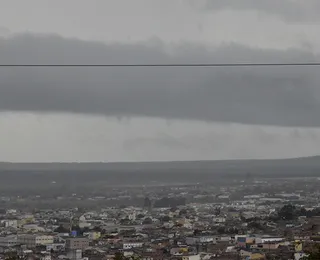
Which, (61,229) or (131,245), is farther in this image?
(61,229)

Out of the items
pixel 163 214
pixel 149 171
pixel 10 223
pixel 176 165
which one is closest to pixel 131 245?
pixel 149 171

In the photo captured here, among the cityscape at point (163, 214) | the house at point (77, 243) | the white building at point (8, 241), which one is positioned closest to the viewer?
the cityscape at point (163, 214)

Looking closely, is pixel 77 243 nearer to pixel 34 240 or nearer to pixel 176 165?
pixel 34 240

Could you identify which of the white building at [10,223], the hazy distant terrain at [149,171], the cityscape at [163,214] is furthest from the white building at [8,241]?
the hazy distant terrain at [149,171]

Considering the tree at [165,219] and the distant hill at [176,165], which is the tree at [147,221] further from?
the distant hill at [176,165]

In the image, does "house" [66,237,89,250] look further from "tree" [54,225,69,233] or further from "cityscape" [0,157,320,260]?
"tree" [54,225,69,233]

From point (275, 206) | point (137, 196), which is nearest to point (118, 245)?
point (137, 196)

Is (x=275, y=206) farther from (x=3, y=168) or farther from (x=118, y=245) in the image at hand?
(x=3, y=168)

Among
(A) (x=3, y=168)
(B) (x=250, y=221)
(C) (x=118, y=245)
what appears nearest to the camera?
(A) (x=3, y=168)

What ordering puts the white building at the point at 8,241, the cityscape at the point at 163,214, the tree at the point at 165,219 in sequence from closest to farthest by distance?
the cityscape at the point at 163,214 < the white building at the point at 8,241 < the tree at the point at 165,219

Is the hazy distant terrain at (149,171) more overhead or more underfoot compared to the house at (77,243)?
more overhead

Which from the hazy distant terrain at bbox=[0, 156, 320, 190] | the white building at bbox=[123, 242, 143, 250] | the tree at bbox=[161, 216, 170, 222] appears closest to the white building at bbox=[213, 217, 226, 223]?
the tree at bbox=[161, 216, 170, 222]
